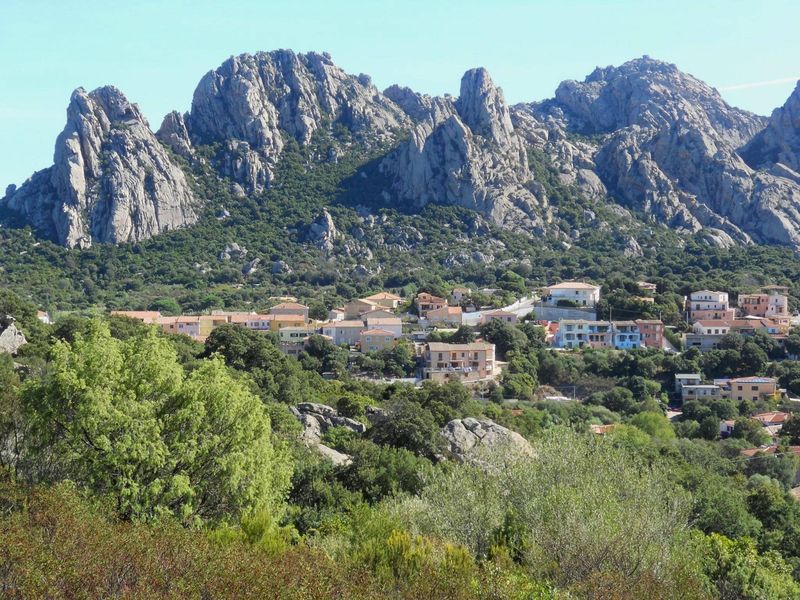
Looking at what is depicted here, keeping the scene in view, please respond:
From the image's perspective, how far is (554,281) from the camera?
8369cm

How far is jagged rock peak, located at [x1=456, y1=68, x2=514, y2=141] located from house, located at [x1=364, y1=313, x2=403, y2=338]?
178 feet

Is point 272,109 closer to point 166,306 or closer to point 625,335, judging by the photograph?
point 166,306

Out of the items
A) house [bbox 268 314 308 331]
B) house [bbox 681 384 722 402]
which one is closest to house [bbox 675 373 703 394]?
house [bbox 681 384 722 402]

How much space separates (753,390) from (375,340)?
23491mm

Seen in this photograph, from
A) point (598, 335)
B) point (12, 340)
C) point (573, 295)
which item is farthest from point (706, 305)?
point (12, 340)

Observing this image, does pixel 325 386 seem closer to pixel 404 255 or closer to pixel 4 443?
pixel 4 443

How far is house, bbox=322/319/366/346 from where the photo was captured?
58.6m

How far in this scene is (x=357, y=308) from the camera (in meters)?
66.6

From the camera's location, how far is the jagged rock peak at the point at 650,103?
5468 inches

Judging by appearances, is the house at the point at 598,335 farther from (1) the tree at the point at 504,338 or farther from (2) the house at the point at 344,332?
(2) the house at the point at 344,332

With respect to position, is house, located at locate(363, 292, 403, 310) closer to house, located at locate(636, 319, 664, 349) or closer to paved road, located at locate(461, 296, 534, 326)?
paved road, located at locate(461, 296, 534, 326)

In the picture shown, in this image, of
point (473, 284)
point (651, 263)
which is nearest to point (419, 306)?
point (473, 284)

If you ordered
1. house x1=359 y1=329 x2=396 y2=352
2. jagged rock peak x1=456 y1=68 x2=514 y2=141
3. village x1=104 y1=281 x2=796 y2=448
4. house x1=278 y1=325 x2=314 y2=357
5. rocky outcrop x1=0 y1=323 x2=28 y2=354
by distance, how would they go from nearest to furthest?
rocky outcrop x1=0 y1=323 x2=28 y2=354, village x1=104 y1=281 x2=796 y2=448, house x1=278 y1=325 x2=314 y2=357, house x1=359 y1=329 x2=396 y2=352, jagged rock peak x1=456 y1=68 x2=514 y2=141

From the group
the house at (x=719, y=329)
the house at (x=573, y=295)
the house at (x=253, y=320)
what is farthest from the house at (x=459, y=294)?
the house at (x=719, y=329)
